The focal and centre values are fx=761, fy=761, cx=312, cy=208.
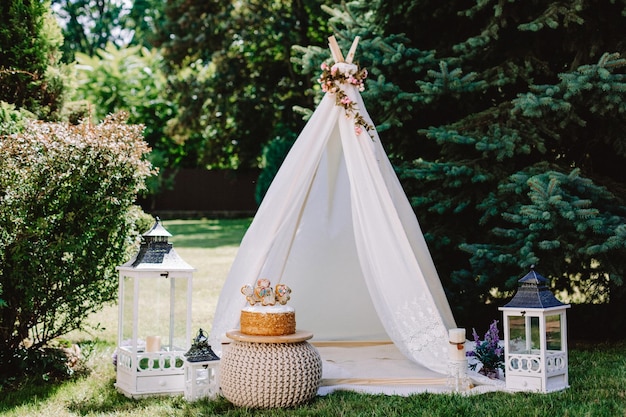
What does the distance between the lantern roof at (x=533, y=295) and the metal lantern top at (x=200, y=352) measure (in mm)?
1742

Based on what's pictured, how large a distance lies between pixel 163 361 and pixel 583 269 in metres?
3.41

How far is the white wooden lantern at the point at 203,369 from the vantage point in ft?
13.8

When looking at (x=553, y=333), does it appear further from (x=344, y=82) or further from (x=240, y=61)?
(x=240, y=61)

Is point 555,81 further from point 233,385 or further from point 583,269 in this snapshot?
point 233,385

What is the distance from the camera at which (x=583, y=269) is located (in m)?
6.01

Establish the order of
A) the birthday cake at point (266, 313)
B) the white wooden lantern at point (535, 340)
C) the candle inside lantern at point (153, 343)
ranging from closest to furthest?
the birthday cake at point (266, 313), the white wooden lantern at point (535, 340), the candle inside lantern at point (153, 343)

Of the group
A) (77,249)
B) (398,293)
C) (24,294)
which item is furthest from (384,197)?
(24,294)

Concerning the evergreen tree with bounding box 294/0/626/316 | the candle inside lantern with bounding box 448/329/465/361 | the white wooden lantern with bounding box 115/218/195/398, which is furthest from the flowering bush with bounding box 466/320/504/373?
the white wooden lantern with bounding box 115/218/195/398

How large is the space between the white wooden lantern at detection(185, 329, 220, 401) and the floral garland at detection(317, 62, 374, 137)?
5.81 ft

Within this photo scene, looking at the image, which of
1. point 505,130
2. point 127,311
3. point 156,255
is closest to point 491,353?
point 505,130

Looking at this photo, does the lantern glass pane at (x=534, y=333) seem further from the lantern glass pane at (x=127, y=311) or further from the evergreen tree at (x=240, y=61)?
Answer: the evergreen tree at (x=240, y=61)

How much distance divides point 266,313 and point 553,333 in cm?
168

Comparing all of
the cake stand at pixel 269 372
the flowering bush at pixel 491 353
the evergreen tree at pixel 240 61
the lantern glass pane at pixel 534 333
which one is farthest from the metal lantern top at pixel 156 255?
the evergreen tree at pixel 240 61

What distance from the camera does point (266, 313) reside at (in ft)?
13.2
